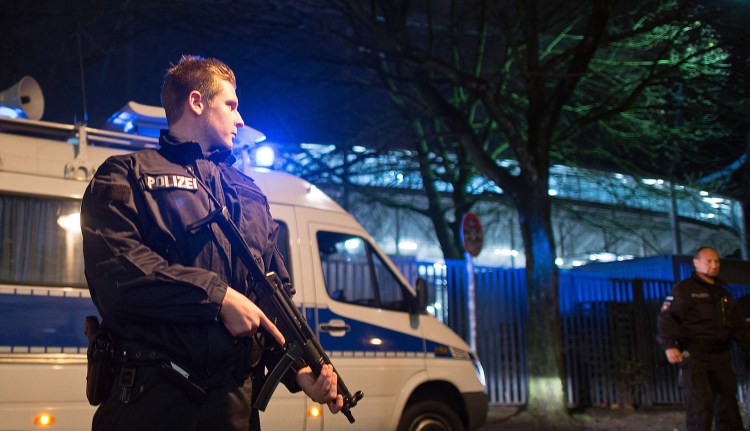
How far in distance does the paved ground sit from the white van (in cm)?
358

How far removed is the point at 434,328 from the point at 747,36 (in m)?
6.89

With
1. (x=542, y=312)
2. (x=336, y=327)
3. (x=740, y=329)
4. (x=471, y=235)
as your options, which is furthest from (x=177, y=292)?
(x=542, y=312)

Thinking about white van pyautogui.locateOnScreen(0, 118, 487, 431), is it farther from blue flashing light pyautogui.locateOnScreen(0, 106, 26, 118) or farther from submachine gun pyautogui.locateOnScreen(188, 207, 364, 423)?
submachine gun pyautogui.locateOnScreen(188, 207, 364, 423)

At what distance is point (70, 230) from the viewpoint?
5.20 m

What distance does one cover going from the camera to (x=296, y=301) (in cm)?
589

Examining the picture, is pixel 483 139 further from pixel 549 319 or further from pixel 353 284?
pixel 353 284

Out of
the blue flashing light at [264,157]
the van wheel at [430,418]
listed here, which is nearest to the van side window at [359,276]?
the blue flashing light at [264,157]

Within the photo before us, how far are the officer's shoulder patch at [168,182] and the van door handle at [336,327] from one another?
371 centimetres

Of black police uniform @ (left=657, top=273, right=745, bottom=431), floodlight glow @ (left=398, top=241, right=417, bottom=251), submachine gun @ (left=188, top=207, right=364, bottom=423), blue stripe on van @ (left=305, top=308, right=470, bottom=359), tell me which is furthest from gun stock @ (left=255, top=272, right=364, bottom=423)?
floodlight glow @ (left=398, top=241, right=417, bottom=251)

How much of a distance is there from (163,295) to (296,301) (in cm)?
378

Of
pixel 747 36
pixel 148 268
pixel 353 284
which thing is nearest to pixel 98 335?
pixel 148 268

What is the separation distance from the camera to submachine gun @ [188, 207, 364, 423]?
2377mm

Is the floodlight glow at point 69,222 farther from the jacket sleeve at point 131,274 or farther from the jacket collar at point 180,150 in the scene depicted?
the jacket sleeve at point 131,274

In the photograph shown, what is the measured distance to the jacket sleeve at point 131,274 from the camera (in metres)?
2.14
